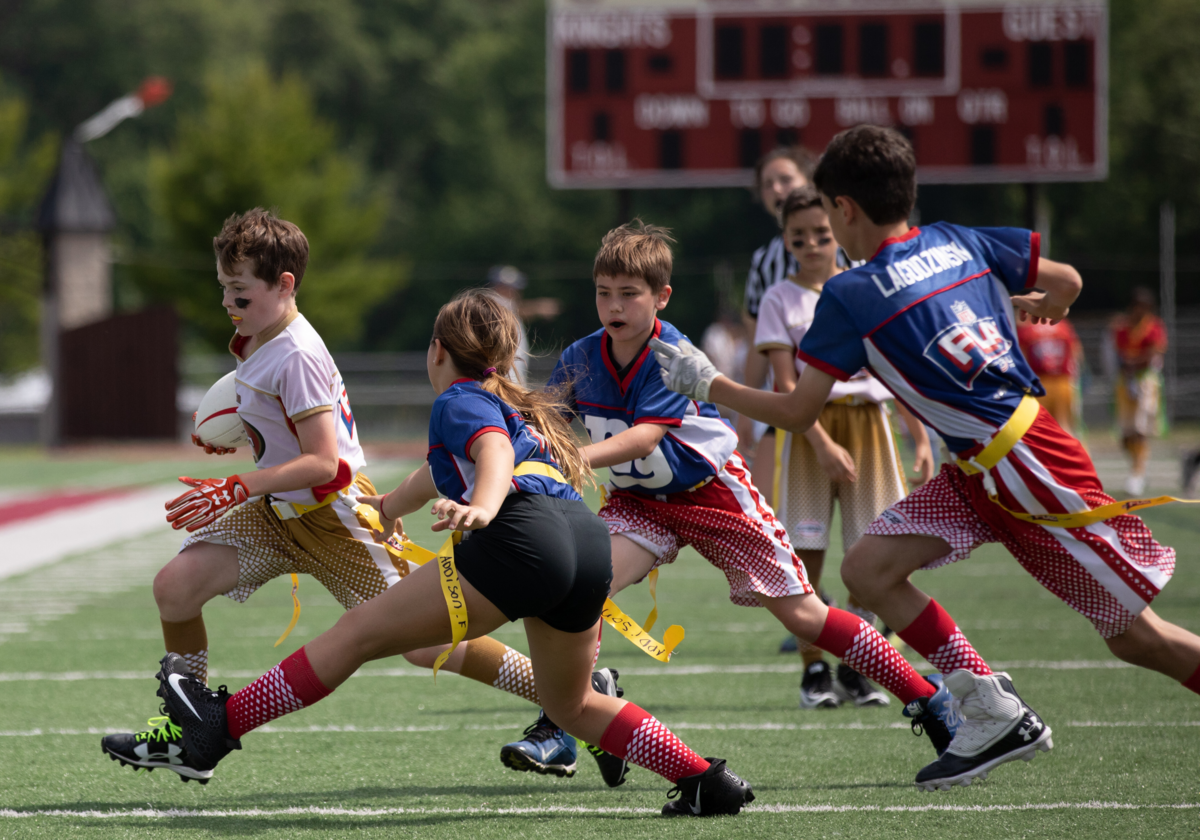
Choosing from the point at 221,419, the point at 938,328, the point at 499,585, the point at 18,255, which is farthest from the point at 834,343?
the point at 18,255

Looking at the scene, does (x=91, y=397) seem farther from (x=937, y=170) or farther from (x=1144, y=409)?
(x=1144, y=409)

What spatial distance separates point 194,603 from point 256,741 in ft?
3.05

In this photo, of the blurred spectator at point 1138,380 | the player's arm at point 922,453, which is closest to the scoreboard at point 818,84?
the blurred spectator at point 1138,380

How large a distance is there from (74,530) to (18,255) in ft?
79.5

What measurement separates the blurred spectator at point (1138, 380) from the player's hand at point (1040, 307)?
1070cm

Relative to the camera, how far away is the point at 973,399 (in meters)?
3.44

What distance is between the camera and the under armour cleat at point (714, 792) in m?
3.43

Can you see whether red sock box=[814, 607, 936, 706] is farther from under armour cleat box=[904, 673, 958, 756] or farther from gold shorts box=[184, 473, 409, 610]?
gold shorts box=[184, 473, 409, 610]

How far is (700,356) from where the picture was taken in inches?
143

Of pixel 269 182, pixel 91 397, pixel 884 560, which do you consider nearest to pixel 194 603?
pixel 884 560

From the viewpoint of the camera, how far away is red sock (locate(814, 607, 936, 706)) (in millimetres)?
3879

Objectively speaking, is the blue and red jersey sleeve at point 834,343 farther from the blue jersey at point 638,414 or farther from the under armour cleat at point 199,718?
the under armour cleat at point 199,718

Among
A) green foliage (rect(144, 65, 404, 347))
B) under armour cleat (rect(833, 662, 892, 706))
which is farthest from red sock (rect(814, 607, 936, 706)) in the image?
green foliage (rect(144, 65, 404, 347))

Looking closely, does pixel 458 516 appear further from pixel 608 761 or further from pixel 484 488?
pixel 608 761
